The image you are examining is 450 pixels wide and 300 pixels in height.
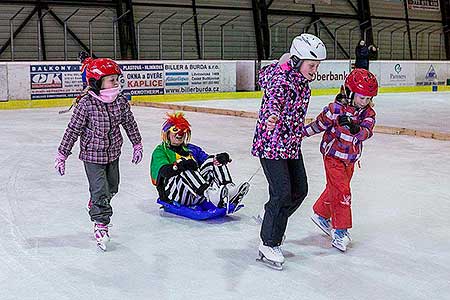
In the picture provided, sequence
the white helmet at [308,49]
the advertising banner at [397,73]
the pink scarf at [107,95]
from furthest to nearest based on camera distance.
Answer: the advertising banner at [397,73] < the pink scarf at [107,95] < the white helmet at [308,49]

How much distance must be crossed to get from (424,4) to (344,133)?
88.7ft

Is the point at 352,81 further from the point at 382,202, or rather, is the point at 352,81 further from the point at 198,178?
the point at 382,202

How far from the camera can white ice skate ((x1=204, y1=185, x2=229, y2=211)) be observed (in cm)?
472

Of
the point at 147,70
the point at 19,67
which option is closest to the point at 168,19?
the point at 147,70

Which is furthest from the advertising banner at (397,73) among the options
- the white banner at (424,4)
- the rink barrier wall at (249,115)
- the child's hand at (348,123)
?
the child's hand at (348,123)

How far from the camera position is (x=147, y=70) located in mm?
17250

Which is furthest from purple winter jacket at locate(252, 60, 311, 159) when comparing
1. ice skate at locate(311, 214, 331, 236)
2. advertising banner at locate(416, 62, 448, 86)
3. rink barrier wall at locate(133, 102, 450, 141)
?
advertising banner at locate(416, 62, 448, 86)

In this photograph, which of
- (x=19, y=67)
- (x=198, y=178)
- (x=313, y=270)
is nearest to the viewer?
(x=313, y=270)

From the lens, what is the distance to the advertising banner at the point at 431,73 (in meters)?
22.9

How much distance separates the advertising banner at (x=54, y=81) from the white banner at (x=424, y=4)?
688 inches

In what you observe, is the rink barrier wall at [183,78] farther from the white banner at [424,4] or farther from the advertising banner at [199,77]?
the white banner at [424,4]

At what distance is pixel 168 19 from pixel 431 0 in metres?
13.7

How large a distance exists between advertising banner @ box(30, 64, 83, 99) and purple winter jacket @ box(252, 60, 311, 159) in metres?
12.5

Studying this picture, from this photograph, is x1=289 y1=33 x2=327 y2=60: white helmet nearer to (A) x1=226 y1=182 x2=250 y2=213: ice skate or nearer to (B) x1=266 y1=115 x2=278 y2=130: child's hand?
(B) x1=266 y1=115 x2=278 y2=130: child's hand
